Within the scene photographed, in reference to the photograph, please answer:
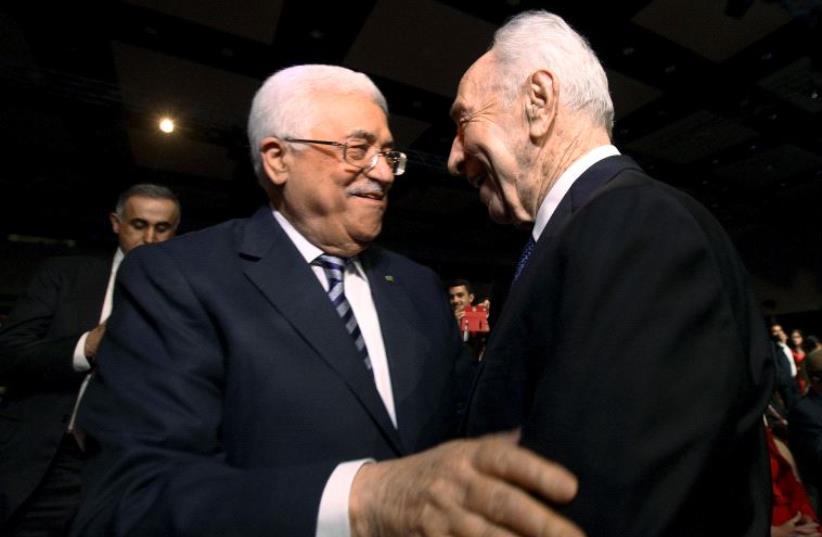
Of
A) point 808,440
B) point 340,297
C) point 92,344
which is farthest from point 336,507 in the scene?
point 808,440

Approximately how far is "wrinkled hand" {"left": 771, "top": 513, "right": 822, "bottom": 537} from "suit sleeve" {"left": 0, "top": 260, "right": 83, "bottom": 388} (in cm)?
255

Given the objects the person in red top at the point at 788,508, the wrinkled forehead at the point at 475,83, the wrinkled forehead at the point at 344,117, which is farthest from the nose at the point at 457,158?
the person in red top at the point at 788,508

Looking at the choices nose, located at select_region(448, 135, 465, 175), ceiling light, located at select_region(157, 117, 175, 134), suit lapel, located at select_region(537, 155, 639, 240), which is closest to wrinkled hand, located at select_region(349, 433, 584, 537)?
suit lapel, located at select_region(537, 155, 639, 240)

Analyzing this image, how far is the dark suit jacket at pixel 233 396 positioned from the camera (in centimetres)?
70

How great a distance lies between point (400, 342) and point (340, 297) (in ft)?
0.58

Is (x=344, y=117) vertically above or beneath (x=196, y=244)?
above

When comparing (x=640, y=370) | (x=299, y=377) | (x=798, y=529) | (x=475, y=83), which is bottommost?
(x=798, y=529)

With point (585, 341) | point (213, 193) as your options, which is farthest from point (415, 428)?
point (213, 193)

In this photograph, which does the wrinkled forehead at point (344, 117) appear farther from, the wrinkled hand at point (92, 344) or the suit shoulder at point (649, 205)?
the wrinkled hand at point (92, 344)

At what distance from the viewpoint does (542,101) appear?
1.07 metres

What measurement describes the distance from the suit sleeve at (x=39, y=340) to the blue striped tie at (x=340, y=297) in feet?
3.82

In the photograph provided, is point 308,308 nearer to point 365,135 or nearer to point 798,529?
point 365,135

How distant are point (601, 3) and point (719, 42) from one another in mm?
1652

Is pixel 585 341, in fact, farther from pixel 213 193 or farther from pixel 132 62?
pixel 213 193
